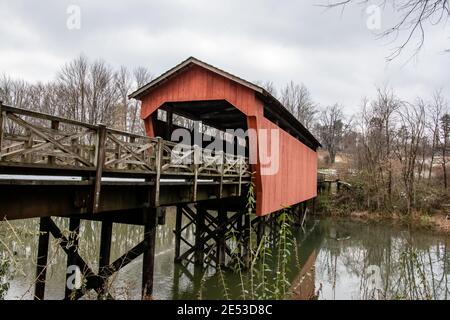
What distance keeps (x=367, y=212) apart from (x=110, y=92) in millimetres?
28524

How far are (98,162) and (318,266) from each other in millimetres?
12021

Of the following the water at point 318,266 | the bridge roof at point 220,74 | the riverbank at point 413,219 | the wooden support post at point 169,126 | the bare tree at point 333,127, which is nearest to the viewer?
the water at point 318,266

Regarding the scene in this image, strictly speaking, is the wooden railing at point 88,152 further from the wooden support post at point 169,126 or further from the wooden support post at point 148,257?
the wooden support post at point 169,126

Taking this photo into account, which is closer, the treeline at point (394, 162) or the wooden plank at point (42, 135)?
the wooden plank at point (42, 135)

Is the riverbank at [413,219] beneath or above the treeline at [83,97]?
beneath

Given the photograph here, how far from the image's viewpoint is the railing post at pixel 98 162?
478cm

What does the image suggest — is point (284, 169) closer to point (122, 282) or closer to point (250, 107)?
point (250, 107)

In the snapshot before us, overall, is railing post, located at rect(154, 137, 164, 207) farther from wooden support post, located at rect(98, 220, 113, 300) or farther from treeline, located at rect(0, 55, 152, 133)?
treeline, located at rect(0, 55, 152, 133)

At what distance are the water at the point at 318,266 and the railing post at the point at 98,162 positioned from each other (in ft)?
2.71

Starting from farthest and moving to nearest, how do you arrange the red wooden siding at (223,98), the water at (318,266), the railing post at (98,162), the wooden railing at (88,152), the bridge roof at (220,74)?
the red wooden siding at (223,98)
the bridge roof at (220,74)
the water at (318,266)
the railing post at (98,162)
the wooden railing at (88,152)

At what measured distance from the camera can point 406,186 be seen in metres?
25.9

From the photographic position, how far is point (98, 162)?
482 centimetres

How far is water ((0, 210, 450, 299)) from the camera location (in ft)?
16.5

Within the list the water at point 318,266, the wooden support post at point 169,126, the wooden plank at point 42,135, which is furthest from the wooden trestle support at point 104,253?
the wooden support post at point 169,126
